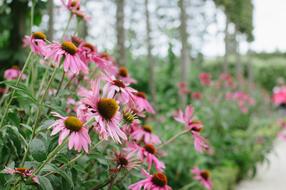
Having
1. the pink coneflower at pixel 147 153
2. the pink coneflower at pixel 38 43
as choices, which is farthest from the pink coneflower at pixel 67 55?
the pink coneflower at pixel 147 153

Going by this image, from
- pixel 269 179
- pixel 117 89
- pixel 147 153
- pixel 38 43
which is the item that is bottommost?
pixel 269 179

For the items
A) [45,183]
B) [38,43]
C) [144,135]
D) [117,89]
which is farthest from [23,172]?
[144,135]

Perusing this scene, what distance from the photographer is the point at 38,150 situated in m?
1.13

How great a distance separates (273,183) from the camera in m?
5.18

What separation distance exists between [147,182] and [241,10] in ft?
40.1

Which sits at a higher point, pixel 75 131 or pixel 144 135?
pixel 75 131

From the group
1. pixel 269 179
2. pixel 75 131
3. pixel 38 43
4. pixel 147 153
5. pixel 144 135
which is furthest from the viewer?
pixel 269 179

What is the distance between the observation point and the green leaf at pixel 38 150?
44.0 inches

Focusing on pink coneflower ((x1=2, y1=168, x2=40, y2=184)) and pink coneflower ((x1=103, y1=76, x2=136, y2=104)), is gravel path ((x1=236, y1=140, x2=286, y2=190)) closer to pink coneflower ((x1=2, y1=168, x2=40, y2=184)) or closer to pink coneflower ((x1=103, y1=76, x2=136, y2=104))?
pink coneflower ((x1=103, y1=76, x2=136, y2=104))

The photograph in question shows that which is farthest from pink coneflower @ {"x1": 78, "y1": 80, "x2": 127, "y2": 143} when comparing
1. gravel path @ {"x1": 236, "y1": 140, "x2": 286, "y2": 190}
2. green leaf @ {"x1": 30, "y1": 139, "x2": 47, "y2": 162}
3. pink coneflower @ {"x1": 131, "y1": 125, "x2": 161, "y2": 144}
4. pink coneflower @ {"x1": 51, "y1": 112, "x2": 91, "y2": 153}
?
gravel path @ {"x1": 236, "y1": 140, "x2": 286, "y2": 190}

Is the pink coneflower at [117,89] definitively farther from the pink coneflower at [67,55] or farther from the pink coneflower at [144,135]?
the pink coneflower at [144,135]

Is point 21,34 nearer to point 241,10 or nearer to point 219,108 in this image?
point 219,108

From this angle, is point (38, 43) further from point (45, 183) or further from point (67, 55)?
point (45, 183)

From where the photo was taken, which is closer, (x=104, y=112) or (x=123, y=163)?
(x=104, y=112)
